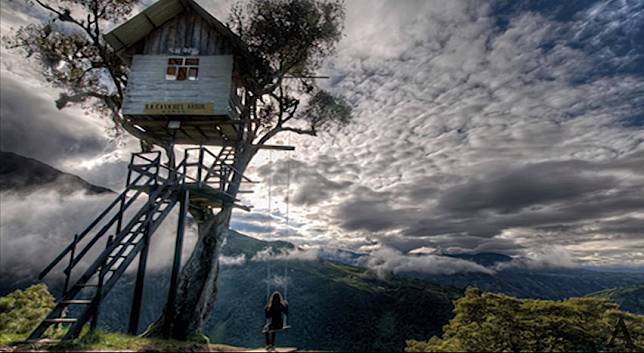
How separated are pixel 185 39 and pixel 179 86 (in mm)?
2597

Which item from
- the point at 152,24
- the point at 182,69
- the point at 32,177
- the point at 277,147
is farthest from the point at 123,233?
the point at 32,177

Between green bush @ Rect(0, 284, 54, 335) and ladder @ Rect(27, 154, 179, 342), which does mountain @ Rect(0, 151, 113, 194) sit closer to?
green bush @ Rect(0, 284, 54, 335)

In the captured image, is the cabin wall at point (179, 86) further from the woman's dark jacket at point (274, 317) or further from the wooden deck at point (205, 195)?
the woman's dark jacket at point (274, 317)

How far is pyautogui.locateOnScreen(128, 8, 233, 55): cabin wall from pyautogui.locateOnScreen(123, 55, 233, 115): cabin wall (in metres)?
0.53

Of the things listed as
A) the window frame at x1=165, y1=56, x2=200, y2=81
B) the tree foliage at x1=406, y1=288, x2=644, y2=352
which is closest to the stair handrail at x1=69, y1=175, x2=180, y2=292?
the window frame at x1=165, y1=56, x2=200, y2=81

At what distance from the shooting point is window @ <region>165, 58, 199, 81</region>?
16094mm

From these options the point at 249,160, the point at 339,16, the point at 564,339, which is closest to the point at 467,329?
the point at 564,339

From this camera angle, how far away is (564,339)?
34.0ft

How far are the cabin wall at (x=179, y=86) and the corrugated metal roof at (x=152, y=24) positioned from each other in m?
1.29

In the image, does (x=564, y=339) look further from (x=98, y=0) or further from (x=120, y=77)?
(x=98, y=0)

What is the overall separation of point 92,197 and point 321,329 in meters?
118

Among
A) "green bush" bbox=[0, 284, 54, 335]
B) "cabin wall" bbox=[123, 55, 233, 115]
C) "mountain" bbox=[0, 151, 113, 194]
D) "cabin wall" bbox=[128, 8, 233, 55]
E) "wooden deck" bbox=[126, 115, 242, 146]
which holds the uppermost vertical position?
"mountain" bbox=[0, 151, 113, 194]

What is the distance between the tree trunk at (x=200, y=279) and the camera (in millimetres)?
13805

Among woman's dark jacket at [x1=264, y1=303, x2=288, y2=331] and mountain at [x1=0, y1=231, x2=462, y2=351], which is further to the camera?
mountain at [x1=0, y1=231, x2=462, y2=351]
